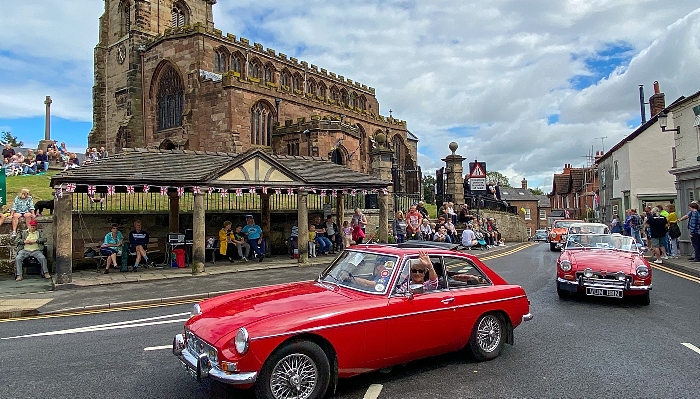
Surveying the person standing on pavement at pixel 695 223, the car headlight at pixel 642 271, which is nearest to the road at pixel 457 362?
the car headlight at pixel 642 271

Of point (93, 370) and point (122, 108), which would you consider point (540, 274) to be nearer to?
point (93, 370)

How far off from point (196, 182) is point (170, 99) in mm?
25961

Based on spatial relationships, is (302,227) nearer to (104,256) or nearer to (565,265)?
(104,256)

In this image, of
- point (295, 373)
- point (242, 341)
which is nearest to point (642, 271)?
point (295, 373)

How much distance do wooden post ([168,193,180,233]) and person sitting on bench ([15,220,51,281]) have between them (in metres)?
3.76

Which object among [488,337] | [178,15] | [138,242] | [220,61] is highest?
[178,15]

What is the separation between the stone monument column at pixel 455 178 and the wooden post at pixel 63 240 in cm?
2052

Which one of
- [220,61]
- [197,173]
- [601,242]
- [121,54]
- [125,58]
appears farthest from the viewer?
[121,54]

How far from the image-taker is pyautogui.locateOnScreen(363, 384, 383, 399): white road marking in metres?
4.44

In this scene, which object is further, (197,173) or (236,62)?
(236,62)

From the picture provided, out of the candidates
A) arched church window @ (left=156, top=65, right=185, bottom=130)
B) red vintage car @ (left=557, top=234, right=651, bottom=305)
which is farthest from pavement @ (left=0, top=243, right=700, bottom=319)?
arched church window @ (left=156, top=65, right=185, bottom=130)

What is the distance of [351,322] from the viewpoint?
14.7ft

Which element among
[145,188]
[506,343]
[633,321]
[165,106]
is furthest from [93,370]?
[165,106]

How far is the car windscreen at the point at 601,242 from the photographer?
9938 millimetres
